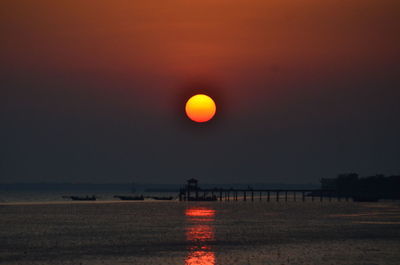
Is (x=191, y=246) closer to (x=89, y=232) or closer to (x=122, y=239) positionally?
(x=122, y=239)

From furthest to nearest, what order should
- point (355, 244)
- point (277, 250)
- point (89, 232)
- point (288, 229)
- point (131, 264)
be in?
point (288, 229) → point (89, 232) → point (355, 244) → point (277, 250) → point (131, 264)

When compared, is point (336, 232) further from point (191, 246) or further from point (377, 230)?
point (191, 246)

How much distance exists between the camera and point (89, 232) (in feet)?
363

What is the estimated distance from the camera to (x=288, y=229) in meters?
118

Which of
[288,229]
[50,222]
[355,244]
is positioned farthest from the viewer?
[50,222]

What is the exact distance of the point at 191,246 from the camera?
3433 inches

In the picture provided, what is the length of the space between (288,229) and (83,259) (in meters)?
50.3

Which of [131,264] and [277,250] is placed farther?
[277,250]

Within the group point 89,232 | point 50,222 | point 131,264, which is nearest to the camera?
point 131,264

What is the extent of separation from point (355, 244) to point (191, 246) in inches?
751

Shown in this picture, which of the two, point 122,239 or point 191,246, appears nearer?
point 191,246

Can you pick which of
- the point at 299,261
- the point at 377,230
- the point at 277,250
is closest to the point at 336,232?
the point at 377,230

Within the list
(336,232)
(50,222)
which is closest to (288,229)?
(336,232)

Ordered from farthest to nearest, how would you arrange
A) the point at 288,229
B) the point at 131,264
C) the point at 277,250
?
1. the point at 288,229
2. the point at 277,250
3. the point at 131,264
